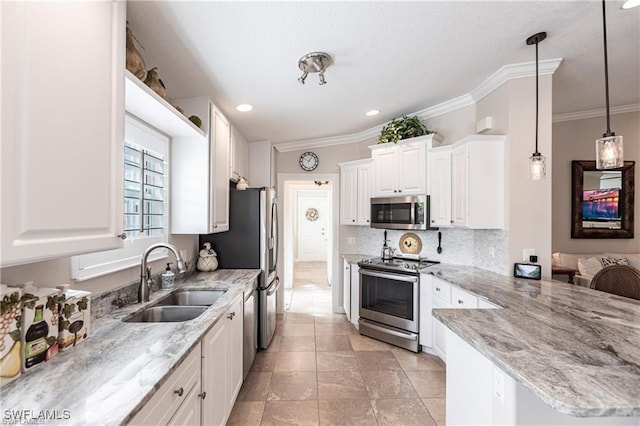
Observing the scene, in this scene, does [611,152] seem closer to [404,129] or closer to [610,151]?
[610,151]

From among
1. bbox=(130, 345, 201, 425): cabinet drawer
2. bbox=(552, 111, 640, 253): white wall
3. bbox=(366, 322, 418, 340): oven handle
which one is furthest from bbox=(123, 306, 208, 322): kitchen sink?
bbox=(552, 111, 640, 253): white wall

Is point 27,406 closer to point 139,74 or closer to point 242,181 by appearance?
point 139,74

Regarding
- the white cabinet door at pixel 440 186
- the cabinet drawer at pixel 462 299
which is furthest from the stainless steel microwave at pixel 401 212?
the cabinet drawer at pixel 462 299

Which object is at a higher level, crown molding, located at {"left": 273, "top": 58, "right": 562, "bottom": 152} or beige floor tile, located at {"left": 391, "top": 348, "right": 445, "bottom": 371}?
crown molding, located at {"left": 273, "top": 58, "right": 562, "bottom": 152}

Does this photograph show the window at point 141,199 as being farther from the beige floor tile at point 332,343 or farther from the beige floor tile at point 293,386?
the beige floor tile at point 332,343

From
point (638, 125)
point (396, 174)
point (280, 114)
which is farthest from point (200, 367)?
point (638, 125)

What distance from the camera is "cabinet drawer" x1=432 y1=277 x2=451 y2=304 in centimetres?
267

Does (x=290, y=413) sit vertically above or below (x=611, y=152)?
below

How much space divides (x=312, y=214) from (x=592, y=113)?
21.5 ft

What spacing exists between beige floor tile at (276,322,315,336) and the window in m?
1.90

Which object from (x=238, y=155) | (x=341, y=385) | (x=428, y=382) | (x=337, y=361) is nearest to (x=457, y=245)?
(x=428, y=382)

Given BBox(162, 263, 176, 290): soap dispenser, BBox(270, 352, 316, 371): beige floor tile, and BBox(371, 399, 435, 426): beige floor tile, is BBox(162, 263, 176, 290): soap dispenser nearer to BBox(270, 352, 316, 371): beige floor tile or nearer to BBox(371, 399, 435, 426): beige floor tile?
BBox(270, 352, 316, 371): beige floor tile

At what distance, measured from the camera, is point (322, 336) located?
357 centimetres

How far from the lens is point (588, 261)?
347cm
